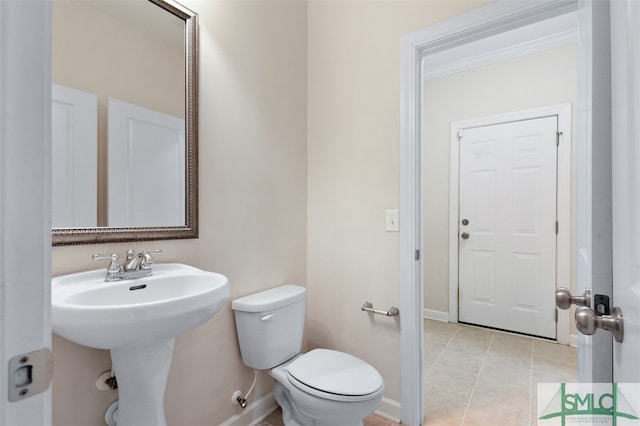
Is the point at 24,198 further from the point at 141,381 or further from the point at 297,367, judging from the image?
the point at 297,367

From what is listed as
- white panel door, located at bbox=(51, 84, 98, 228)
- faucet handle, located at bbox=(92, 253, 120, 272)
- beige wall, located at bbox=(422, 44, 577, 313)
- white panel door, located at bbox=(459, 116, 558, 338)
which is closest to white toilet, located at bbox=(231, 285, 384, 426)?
faucet handle, located at bbox=(92, 253, 120, 272)

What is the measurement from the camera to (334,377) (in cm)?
135

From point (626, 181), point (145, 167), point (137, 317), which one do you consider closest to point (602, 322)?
point (626, 181)

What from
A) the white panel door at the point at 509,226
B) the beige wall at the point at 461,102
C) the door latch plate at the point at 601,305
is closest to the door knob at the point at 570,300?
the door latch plate at the point at 601,305

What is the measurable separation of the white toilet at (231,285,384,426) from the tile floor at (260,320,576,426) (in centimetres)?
38

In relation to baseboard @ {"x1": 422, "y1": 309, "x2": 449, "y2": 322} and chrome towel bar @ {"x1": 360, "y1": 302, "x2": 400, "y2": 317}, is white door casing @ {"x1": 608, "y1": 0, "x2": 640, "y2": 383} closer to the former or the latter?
chrome towel bar @ {"x1": 360, "y1": 302, "x2": 400, "y2": 317}

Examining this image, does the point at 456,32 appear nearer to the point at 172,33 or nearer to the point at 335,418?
the point at 172,33

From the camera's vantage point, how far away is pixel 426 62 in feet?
10.4

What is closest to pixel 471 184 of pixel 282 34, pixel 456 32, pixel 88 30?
pixel 456 32

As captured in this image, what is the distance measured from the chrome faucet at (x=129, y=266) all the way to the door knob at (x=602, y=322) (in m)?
1.21

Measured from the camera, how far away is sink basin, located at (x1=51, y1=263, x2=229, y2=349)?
772mm

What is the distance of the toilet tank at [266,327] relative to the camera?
1.45 metres

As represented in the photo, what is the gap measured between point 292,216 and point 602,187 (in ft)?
4.79

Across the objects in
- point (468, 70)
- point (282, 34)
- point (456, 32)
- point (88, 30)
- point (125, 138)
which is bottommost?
point (125, 138)
